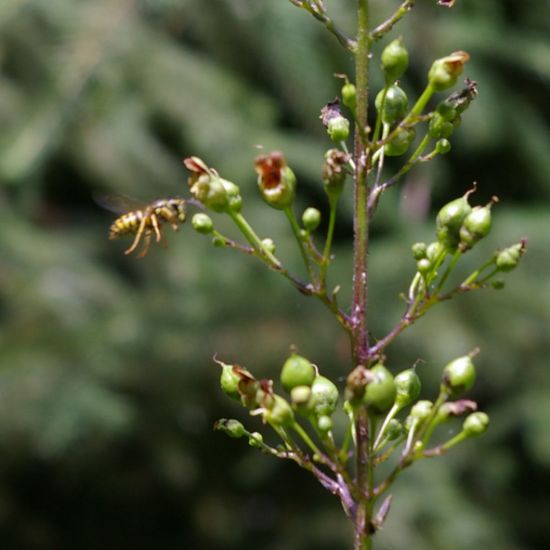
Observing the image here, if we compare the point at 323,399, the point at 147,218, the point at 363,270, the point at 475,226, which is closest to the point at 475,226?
the point at 475,226

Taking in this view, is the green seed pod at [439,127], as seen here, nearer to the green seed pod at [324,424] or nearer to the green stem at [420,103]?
the green stem at [420,103]

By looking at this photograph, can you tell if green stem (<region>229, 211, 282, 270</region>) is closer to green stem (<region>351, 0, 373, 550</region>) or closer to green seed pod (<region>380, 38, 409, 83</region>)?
green stem (<region>351, 0, 373, 550</region>)

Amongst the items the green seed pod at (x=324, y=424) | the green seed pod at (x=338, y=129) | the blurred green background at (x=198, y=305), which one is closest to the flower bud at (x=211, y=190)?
the green seed pod at (x=338, y=129)

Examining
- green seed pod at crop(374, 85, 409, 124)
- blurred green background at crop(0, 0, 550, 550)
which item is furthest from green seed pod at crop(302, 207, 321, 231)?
blurred green background at crop(0, 0, 550, 550)

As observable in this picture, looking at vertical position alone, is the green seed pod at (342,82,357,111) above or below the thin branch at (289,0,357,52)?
below

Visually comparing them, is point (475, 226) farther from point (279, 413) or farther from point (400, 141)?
point (279, 413)

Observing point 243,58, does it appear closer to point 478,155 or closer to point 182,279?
A: point 182,279

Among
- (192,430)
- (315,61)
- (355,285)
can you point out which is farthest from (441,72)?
(192,430)
